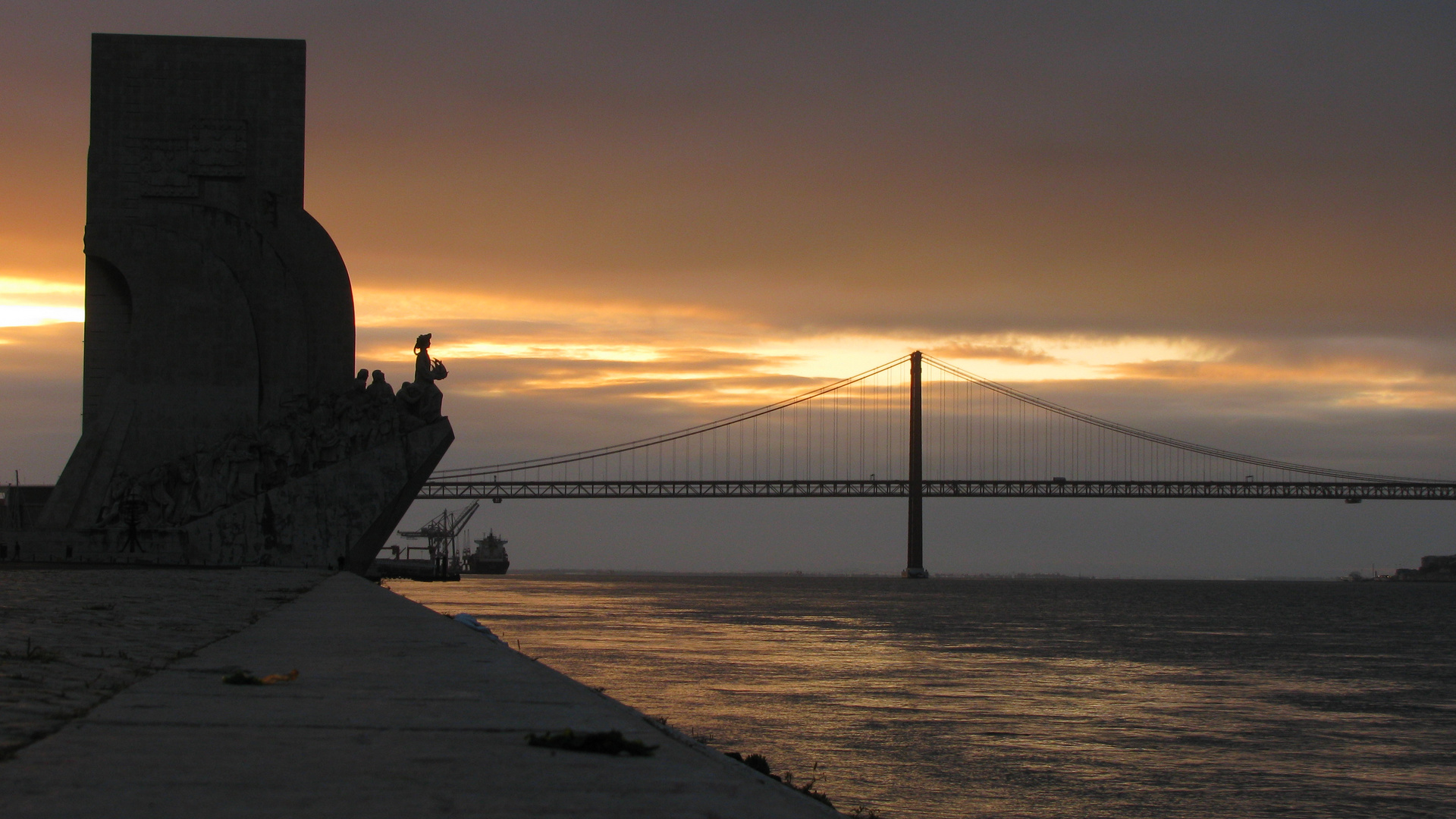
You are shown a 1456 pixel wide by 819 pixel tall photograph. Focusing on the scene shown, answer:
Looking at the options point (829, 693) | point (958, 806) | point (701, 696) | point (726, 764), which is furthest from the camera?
point (829, 693)

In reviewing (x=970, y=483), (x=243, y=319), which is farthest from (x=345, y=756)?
(x=970, y=483)

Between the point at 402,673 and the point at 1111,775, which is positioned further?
the point at 1111,775

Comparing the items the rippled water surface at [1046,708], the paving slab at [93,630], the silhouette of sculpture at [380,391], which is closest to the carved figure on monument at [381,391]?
the silhouette of sculpture at [380,391]

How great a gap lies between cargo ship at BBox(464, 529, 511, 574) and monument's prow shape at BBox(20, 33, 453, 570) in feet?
233

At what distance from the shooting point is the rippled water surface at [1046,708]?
869 cm

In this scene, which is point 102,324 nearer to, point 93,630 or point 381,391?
point 381,391

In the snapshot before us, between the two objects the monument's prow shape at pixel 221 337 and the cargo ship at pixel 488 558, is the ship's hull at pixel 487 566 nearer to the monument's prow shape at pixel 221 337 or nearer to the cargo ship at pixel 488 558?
the cargo ship at pixel 488 558

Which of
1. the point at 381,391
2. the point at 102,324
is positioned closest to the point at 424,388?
the point at 381,391

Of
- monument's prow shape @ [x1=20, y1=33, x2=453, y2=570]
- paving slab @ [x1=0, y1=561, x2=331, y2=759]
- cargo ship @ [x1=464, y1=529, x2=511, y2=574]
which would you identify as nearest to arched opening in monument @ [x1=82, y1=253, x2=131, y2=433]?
monument's prow shape @ [x1=20, y1=33, x2=453, y2=570]

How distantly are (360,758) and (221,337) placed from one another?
2346 cm

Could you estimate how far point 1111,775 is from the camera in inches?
363

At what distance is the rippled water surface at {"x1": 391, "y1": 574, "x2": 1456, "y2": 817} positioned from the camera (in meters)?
8.69

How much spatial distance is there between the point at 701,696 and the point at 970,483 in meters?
52.3

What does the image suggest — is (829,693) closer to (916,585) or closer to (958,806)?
(958,806)
